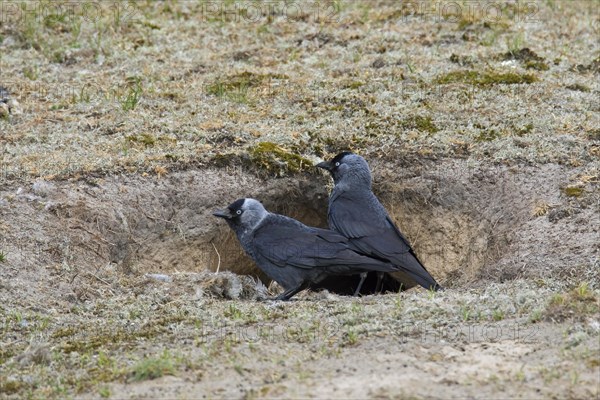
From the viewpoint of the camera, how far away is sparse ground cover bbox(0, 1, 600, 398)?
6039mm

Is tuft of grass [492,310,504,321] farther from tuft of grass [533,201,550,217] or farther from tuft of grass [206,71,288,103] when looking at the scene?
tuft of grass [206,71,288,103]

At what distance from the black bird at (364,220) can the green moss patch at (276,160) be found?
32 cm

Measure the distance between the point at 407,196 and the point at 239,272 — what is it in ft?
6.37

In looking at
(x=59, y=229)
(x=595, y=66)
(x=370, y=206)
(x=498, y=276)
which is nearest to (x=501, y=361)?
(x=498, y=276)

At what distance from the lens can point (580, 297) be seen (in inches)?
264

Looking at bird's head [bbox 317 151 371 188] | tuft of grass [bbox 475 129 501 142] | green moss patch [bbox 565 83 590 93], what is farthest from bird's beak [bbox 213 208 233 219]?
green moss patch [bbox 565 83 590 93]

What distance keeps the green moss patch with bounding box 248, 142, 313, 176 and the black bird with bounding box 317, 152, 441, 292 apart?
32 cm

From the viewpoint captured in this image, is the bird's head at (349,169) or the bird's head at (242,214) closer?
the bird's head at (242,214)

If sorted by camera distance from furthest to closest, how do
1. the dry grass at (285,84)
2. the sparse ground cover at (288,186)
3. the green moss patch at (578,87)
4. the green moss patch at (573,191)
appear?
the green moss patch at (578,87), the dry grass at (285,84), the green moss patch at (573,191), the sparse ground cover at (288,186)

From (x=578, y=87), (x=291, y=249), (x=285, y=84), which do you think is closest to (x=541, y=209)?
(x=291, y=249)

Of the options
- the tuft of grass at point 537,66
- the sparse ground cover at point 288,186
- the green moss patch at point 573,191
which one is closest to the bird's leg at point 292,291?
the sparse ground cover at point 288,186

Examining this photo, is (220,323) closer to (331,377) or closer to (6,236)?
(331,377)

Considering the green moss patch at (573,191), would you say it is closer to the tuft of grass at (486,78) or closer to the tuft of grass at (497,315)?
the tuft of grass at (486,78)

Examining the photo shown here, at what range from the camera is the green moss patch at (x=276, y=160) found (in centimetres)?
1016
